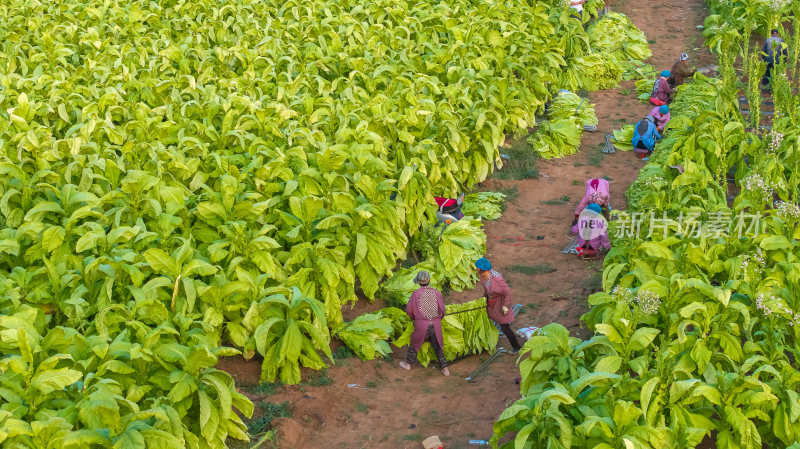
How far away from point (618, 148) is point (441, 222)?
4.47 metres

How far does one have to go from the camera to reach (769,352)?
7.50 meters

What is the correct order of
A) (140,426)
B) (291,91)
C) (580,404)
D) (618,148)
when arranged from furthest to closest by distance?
(618,148) < (291,91) < (580,404) < (140,426)

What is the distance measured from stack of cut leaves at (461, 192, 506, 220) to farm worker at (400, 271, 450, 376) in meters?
3.27

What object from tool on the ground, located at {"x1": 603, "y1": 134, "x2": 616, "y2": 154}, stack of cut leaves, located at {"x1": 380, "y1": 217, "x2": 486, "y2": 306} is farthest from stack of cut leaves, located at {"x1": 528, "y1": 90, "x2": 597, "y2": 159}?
stack of cut leaves, located at {"x1": 380, "y1": 217, "x2": 486, "y2": 306}

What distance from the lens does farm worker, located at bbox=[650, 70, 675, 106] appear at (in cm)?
1541

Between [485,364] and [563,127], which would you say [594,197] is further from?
[485,364]

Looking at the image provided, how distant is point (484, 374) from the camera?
350 inches

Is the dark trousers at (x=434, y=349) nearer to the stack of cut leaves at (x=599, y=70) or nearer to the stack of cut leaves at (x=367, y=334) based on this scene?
the stack of cut leaves at (x=367, y=334)

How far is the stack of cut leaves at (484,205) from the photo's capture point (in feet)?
39.1

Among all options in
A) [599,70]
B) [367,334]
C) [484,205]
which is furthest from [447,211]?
[599,70]

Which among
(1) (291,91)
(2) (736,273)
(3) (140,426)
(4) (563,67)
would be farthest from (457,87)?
(3) (140,426)

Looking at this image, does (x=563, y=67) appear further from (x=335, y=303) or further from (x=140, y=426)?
(x=140, y=426)

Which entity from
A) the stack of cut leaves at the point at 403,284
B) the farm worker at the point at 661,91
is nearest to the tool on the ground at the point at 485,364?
the stack of cut leaves at the point at 403,284

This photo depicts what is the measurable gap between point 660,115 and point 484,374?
24.2 ft
